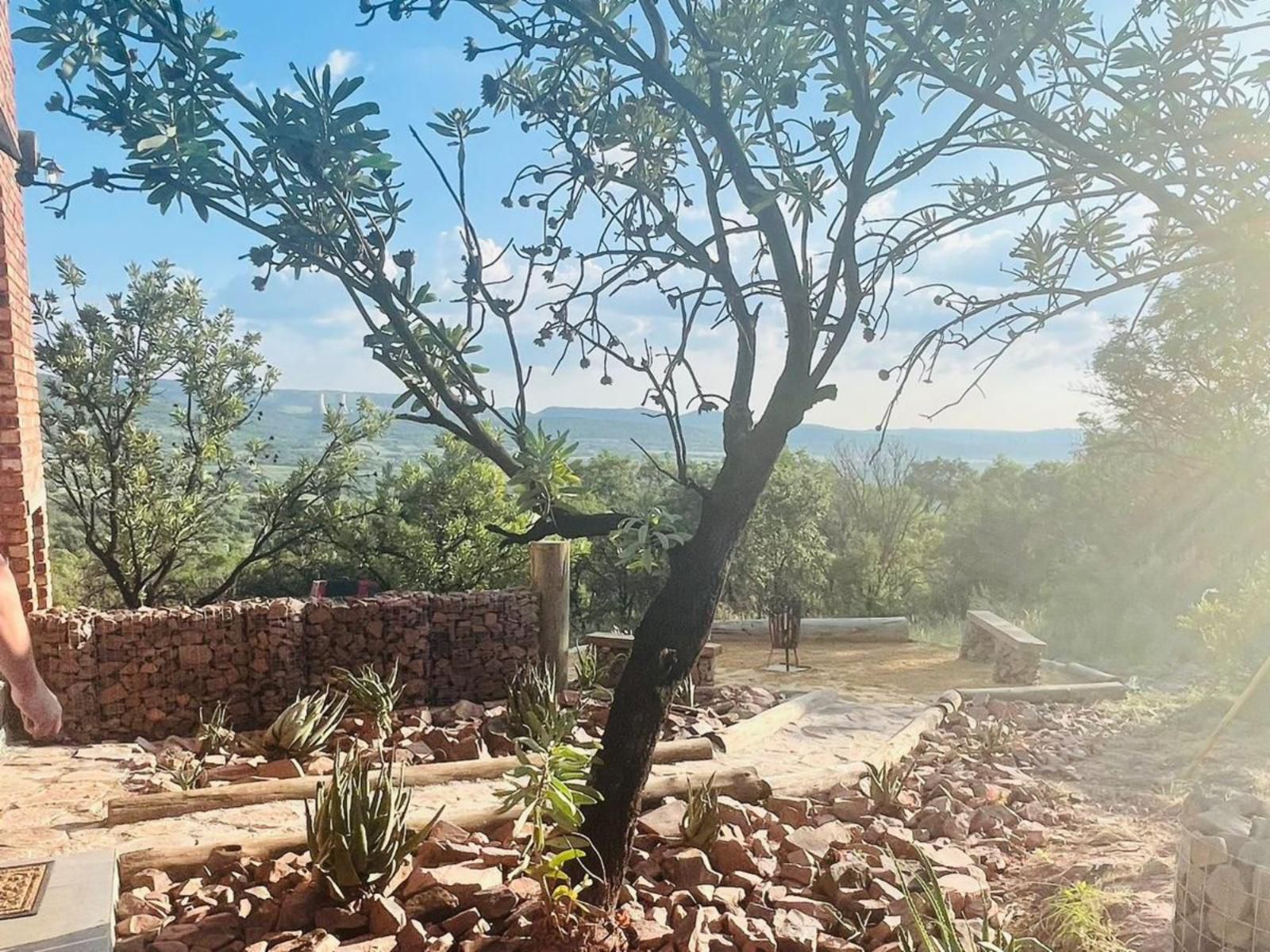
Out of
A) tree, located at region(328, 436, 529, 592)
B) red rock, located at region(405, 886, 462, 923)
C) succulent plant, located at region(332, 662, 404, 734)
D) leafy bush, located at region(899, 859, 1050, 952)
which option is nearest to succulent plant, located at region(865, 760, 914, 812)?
leafy bush, located at region(899, 859, 1050, 952)

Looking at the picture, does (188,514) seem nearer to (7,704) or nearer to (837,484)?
(7,704)

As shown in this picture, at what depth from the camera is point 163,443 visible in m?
8.74

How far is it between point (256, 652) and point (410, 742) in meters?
1.31

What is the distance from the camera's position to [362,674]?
17.5 feet

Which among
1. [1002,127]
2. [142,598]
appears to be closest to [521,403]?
[1002,127]

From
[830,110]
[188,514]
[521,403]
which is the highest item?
[830,110]

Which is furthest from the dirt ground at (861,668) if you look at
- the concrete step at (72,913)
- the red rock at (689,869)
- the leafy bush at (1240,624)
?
the concrete step at (72,913)

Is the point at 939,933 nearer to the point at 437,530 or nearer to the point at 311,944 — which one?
the point at 311,944

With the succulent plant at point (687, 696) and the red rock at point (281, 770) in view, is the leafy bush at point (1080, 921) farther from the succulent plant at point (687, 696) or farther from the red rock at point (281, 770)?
the red rock at point (281, 770)

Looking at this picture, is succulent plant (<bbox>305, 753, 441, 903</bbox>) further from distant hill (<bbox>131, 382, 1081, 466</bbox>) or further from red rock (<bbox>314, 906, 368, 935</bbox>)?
distant hill (<bbox>131, 382, 1081, 466</bbox>)

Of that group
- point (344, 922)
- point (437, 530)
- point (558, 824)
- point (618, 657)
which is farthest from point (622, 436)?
point (437, 530)

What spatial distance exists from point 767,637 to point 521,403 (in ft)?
25.2

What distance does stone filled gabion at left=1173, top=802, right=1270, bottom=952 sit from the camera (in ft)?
7.37

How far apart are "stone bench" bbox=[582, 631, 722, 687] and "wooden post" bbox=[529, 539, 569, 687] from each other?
13.8 inches
